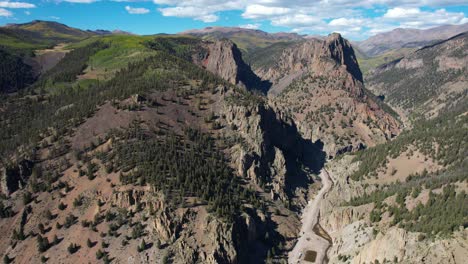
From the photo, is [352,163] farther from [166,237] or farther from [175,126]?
[166,237]

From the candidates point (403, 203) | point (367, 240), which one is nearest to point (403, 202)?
point (403, 203)

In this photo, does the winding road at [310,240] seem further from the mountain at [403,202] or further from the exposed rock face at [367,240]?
the mountain at [403,202]

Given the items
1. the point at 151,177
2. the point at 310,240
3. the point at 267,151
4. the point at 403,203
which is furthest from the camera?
the point at 267,151

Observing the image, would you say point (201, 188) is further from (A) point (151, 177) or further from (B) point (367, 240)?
(B) point (367, 240)

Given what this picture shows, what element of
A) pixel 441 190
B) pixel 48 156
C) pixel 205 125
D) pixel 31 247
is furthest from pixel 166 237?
pixel 441 190

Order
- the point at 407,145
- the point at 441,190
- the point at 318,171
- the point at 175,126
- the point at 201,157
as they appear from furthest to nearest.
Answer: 1. the point at 318,171
2. the point at 407,145
3. the point at 175,126
4. the point at 201,157
5. the point at 441,190

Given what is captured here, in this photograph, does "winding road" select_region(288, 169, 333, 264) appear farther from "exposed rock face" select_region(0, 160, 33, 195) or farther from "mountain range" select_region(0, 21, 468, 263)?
"exposed rock face" select_region(0, 160, 33, 195)

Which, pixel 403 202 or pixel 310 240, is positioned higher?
pixel 403 202
